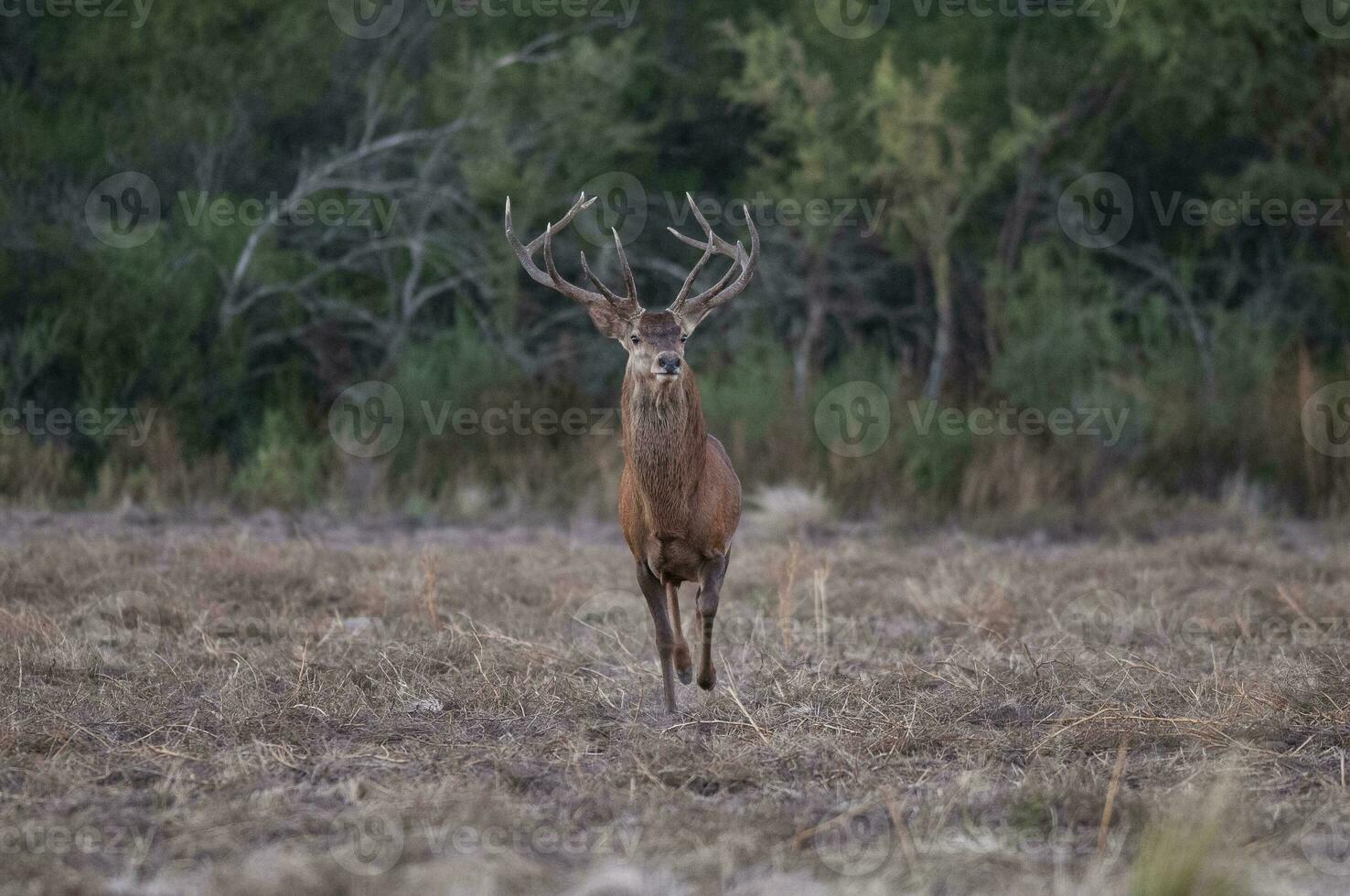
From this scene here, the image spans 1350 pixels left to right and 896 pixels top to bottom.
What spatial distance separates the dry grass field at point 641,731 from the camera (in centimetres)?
424

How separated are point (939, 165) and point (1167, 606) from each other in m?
8.27

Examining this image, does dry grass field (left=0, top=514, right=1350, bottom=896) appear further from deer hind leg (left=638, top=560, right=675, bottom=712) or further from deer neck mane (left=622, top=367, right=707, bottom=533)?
deer neck mane (left=622, top=367, right=707, bottom=533)

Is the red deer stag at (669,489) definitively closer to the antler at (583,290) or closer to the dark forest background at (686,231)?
the antler at (583,290)

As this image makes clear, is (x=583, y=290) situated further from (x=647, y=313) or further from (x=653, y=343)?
(x=653, y=343)

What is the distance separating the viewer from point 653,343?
6.63m

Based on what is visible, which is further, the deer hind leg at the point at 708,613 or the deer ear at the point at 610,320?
the deer ear at the point at 610,320

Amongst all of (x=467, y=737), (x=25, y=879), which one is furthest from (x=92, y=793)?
(x=467, y=737)

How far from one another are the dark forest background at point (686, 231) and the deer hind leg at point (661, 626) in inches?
248

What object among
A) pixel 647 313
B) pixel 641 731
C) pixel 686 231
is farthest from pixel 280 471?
pixel 641 731

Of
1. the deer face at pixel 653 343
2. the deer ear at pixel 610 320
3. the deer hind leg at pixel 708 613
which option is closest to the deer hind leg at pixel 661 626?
the deer hind leg at pixel 708 613

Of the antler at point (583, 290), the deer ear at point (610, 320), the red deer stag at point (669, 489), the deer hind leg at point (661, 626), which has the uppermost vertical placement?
the antler at point (583, 290)

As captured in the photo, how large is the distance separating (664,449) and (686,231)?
11318mm

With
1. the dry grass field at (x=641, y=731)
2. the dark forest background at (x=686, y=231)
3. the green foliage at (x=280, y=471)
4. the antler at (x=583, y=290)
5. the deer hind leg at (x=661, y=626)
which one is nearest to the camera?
the dry grass field at (x=641, y=731)

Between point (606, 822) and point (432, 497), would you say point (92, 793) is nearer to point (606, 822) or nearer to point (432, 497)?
point (606, 822)
